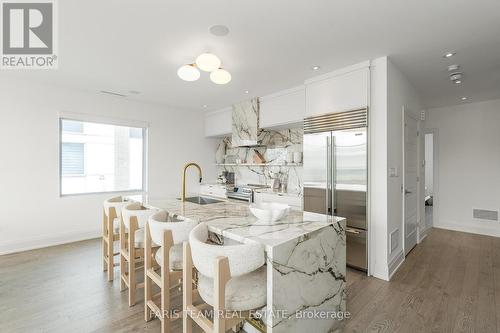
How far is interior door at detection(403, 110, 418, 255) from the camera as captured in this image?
3443mm

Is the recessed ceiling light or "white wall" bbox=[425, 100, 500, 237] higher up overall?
the recessed ceiling light

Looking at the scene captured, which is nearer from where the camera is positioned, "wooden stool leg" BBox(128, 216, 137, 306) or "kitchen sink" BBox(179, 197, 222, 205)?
"wooden stool leg" BBox(128, 216, 137, 306)

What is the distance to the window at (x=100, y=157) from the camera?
166 inches

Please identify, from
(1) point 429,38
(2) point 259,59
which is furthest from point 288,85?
(1) point 429,38

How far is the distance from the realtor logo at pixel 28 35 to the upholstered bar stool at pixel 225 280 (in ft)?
7.67

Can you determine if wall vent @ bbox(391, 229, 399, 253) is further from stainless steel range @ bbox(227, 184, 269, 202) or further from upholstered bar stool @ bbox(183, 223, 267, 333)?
stainless steel range @ bbox(227, 184, 269, 202)

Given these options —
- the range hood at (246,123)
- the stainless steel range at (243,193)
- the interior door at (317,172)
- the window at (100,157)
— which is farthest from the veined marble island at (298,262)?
the window at (100,157)

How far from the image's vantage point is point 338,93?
3178 millimetres

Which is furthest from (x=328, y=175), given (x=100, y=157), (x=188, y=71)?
(x=100, y=157)

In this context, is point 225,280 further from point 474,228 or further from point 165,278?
point 474,228

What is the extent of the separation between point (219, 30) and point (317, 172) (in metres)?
2.17

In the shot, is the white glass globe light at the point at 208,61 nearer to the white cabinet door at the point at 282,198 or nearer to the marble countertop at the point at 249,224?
the marble countertop at the point at 249,224

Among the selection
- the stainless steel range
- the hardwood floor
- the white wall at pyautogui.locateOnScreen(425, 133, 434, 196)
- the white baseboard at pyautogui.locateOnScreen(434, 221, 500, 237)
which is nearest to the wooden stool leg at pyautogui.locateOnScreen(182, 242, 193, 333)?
the hardwood floor

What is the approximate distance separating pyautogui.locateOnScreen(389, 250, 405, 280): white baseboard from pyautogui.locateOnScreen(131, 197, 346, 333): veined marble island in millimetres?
1287
